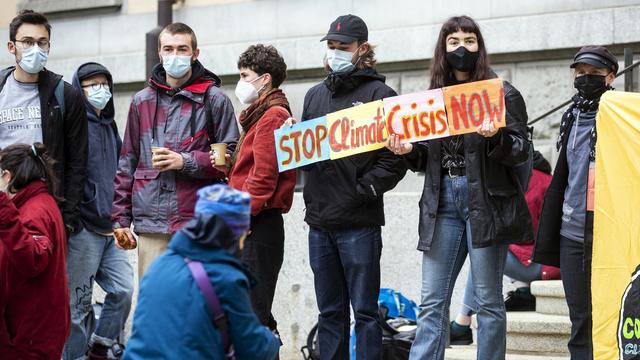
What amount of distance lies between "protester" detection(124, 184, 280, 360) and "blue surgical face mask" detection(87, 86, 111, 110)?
344 cm

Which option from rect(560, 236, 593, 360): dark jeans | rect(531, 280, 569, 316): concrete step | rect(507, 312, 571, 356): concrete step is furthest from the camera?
rect(531, 280, 569, 316): concrete step

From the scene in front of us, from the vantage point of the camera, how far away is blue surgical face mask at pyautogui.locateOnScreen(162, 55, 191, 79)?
7.51 meters

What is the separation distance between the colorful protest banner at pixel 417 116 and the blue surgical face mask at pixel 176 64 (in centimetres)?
132

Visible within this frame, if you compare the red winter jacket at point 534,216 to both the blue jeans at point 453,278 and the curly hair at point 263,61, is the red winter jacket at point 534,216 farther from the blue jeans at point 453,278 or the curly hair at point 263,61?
the curly hair at point 263,61

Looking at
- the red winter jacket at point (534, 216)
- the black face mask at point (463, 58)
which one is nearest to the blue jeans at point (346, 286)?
the black face mask at point (463, 58)

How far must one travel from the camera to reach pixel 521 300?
9164mm

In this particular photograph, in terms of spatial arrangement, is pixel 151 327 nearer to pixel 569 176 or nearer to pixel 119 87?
pixel 569 176

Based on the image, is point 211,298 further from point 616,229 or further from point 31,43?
point 31,43

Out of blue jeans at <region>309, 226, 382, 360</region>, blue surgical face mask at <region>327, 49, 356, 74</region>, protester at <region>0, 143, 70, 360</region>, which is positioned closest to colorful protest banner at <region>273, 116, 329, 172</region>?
blue surgical face mask at <region>327, 49, 356, 74</region>

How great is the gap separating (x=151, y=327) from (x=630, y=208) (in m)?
2.78

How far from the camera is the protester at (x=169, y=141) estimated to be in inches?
289

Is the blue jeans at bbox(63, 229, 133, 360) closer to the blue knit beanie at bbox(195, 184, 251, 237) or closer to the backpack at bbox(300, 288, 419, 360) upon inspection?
the backpack at bbox(300, 288, 419, 360)

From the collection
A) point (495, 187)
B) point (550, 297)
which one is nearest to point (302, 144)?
point (495, 187)

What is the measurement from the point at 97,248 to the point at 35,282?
1284 millimetres
